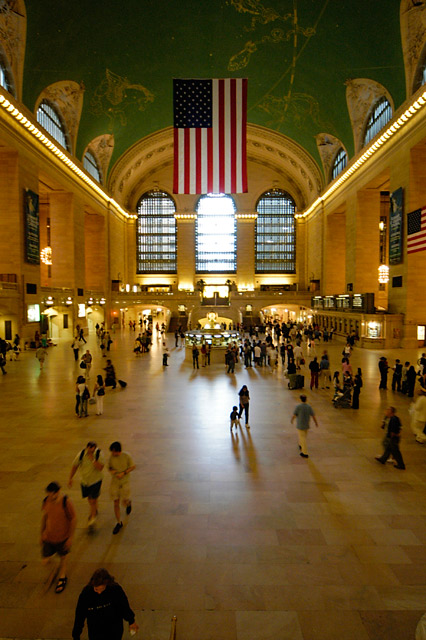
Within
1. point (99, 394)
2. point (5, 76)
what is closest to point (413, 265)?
point (99, 394)

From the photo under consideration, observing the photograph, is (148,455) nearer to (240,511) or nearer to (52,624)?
(240,511)

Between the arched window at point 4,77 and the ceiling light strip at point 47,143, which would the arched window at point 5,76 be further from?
the ceiling light strip at point 47,143

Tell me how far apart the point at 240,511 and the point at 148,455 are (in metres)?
2.19

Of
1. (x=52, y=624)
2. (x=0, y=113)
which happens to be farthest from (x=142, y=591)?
(x=0, y=113)

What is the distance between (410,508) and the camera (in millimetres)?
4668

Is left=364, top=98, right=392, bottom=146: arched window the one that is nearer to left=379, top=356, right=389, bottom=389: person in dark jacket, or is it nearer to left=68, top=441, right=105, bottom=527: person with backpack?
left=379, top=356, right=389, bottom=389: person in dark jacket

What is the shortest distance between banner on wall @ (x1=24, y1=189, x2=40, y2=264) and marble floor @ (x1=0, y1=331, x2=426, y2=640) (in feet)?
50.7

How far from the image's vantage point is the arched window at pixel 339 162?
3040cm

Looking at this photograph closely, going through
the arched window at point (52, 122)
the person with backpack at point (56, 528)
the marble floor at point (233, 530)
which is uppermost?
the arched window at point (52, 122)

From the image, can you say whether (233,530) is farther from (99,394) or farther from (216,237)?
(216,237)

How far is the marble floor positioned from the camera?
310 cm

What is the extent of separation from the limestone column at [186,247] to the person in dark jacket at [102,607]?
42.2 metres

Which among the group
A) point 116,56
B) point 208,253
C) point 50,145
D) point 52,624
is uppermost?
point 116,56

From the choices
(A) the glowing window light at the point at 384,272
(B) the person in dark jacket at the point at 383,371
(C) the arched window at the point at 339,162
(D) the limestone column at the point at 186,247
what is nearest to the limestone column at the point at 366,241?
(A) the glowing window light at the point at 384,272
